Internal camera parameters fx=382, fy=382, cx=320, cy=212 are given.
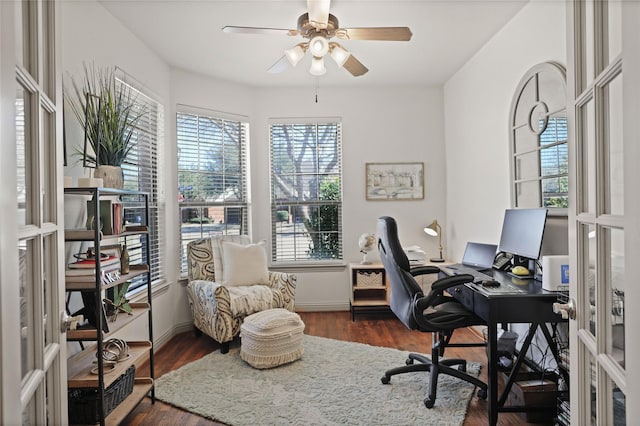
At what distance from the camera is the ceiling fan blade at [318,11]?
2.19 m

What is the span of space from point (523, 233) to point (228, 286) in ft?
8.45

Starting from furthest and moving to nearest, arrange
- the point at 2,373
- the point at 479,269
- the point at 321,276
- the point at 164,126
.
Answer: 1. the point at 321,276
2. the point at 164,126
3. the point at 479,269
4. the point at 2,373

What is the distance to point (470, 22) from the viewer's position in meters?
2.99

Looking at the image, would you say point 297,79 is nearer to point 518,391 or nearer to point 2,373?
point 518,391

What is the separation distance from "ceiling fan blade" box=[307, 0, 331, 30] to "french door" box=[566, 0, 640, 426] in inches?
57.5

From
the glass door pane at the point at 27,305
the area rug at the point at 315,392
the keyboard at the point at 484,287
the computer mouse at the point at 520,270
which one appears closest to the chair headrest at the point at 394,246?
the keyboard at the point at 484,287

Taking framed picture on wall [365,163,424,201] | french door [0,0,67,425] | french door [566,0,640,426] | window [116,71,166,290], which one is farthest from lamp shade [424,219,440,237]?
french door [0,0,67,425]

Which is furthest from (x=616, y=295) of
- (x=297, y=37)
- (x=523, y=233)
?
(x=297, y=37)

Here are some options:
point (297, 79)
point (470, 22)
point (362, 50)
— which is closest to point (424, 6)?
point (470, 22)

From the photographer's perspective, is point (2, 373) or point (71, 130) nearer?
point (2, 373)

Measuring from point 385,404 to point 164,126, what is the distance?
3.15 m

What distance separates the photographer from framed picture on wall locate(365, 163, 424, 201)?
465 cm

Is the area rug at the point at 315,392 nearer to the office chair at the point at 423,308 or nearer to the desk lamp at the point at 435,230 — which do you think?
the office chair at the point at 423,308

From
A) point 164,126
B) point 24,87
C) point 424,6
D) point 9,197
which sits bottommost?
point 9,197
